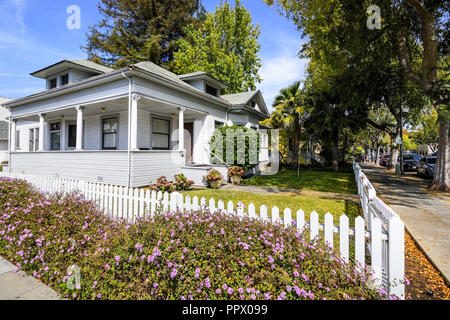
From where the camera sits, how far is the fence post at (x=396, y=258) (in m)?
2.47

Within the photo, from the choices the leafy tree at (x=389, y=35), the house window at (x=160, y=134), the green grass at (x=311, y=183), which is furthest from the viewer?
the house window at (x=160, y=134)

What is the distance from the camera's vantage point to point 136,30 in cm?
2800

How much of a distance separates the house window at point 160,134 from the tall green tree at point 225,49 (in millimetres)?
14775

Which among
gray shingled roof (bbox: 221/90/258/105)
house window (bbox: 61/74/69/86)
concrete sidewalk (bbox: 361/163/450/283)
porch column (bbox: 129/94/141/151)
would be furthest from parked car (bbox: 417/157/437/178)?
house window (bbox: 61/74/69/86)

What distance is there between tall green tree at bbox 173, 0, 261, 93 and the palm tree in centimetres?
912

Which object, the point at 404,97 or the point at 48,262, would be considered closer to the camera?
the point at 48,262

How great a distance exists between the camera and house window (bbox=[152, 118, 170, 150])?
12.5m

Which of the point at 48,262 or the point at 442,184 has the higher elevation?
the point at 442,184

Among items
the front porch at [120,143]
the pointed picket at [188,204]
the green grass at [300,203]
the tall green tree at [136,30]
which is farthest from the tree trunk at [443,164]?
the tall green tree at [136,30]

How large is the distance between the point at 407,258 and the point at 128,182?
8528mm

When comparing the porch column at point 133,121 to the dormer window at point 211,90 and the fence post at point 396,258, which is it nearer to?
the dormer window at point 211,90
